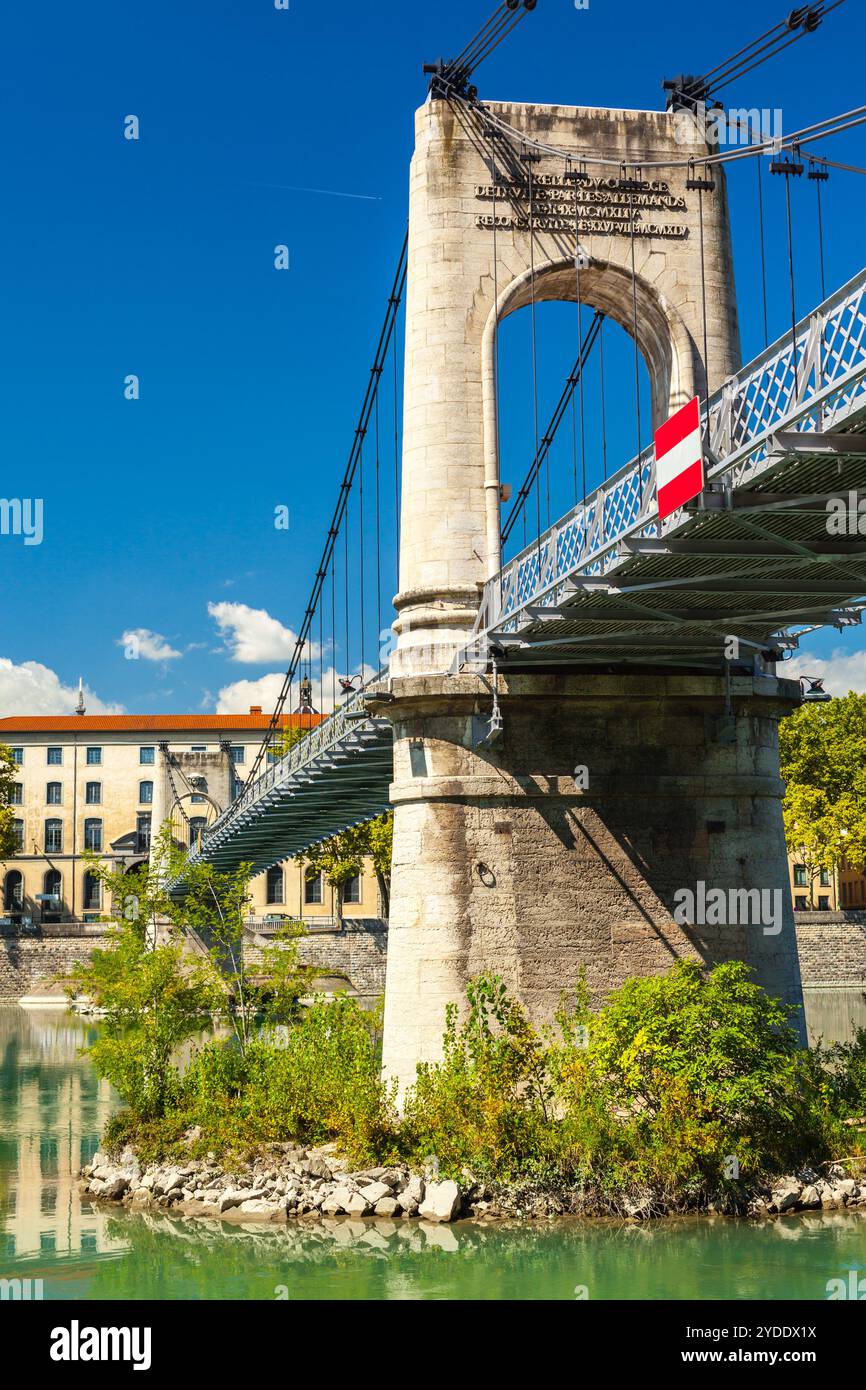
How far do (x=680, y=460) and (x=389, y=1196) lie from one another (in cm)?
927

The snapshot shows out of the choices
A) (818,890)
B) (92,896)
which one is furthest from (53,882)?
(818,890)

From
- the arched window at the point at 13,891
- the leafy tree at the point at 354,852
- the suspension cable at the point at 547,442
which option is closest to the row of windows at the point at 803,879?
the leafy tree at the point at 354,852

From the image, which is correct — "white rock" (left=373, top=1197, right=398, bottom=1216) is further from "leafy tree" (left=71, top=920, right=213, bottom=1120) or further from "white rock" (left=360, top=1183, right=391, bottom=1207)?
"leafy tree" (left=71, top=920, right=213, bottom=1120)

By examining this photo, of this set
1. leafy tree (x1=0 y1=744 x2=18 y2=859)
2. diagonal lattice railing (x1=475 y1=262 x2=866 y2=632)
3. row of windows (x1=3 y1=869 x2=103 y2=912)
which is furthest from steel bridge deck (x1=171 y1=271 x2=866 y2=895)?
row of windows (x1=3 y1=869 x2=103 y2=912)

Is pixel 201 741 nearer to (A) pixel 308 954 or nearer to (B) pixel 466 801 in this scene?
(A) pixel 308 954

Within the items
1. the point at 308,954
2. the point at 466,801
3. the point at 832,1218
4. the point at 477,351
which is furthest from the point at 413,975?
the point at 308,954

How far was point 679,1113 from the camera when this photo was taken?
17.9 meters

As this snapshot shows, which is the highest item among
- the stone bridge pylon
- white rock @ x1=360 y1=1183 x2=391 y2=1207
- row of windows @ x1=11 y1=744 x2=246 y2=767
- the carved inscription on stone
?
row of windows @ x1=11 y1=744 x2=246 y2=767

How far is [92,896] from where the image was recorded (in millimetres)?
82312

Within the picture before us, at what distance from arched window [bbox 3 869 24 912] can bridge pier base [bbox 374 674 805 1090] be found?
214 ft

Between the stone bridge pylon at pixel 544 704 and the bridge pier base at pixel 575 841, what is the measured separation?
3cm

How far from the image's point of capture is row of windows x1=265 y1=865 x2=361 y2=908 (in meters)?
79.6

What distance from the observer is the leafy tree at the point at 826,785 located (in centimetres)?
5822

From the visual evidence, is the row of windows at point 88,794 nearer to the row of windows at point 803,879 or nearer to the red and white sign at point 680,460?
the row of windows at point 803,879
